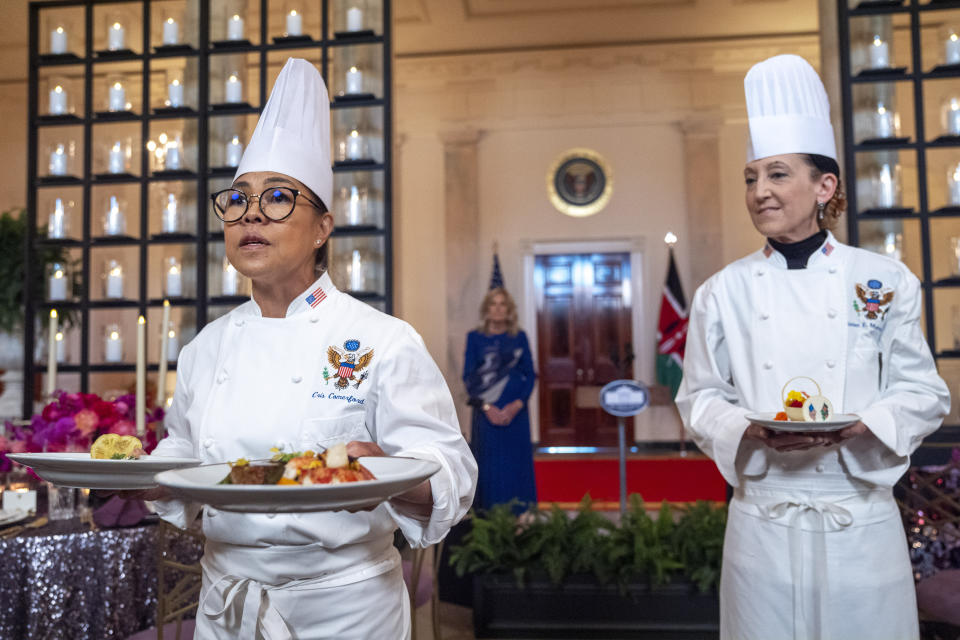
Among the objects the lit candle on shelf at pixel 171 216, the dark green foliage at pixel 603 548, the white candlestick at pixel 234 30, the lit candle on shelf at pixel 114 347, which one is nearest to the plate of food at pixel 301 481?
the dark green foliage at pixel 603 548

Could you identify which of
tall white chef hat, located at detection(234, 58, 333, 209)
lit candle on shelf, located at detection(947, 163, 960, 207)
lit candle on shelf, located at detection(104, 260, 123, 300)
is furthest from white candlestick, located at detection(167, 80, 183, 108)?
lit candle on shelf, located at detection(947, 163, 960, 207)

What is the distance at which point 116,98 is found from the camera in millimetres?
4199

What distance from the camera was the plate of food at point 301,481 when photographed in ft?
3.00

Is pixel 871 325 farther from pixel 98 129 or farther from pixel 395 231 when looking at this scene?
pixel 98 129

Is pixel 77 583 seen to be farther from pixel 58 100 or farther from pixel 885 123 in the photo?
pixel 885 123

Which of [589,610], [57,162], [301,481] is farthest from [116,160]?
[301,481]

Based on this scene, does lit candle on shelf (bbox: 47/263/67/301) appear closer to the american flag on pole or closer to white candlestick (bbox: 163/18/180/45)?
white candlestick (bbox: 163/18/180/45)

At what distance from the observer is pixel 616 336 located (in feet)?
30.3

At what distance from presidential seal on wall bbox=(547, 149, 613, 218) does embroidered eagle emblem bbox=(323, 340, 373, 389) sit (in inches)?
321

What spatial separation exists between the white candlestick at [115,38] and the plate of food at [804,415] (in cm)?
411

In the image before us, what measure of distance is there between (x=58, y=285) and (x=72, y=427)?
84.3 inches

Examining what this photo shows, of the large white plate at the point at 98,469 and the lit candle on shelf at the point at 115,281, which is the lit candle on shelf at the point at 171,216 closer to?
the lit candle on shelf at the point at 115,281

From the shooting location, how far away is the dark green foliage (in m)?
3.30

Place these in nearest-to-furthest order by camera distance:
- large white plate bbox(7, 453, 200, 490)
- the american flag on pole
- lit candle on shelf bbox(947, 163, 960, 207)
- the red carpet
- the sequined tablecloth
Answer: large white plate bbox(7, 453, 200, 490) → the american flag on pole → the sequined tablecloth → lit candle on shelf bbox(947, 163, 960, 207) → the red carpet
